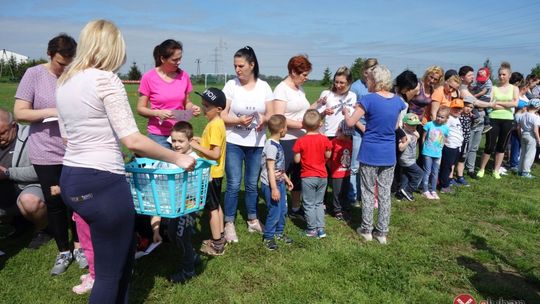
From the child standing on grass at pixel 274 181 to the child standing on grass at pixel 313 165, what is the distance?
1.00 ft

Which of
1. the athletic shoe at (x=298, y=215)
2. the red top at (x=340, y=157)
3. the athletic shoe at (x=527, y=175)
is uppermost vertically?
the red top at (x=340, y=157)

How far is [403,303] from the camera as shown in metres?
3.66

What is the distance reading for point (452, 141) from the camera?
731cm

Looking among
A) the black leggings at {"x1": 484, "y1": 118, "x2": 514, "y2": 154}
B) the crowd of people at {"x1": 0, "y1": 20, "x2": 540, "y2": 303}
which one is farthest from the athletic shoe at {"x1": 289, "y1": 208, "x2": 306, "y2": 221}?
the black leggings at {"x1": 484, "y1": 118, "x2": 514, "y2": 154}

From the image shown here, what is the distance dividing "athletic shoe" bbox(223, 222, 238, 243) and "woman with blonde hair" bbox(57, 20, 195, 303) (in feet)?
7.57

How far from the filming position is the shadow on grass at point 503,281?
152 inches

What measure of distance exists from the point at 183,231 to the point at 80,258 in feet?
4.41

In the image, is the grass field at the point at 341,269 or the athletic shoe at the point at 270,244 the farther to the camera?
the athletic shoe at the point at 270,244

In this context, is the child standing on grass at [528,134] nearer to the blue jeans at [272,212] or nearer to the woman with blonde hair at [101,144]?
the blue jeans at [272,212]

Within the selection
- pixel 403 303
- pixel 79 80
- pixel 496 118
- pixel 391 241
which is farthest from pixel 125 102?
pixel 496 118

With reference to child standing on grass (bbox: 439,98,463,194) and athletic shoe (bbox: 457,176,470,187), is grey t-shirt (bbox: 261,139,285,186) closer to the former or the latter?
child standing on grass (bbox: 439,98,463,194)

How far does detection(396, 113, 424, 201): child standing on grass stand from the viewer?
654 centimetres

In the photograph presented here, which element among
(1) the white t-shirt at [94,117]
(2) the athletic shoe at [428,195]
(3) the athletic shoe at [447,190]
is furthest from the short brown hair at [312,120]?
(3) the athletic shoe at [447,190]

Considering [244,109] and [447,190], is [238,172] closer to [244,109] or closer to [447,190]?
[244,109]
